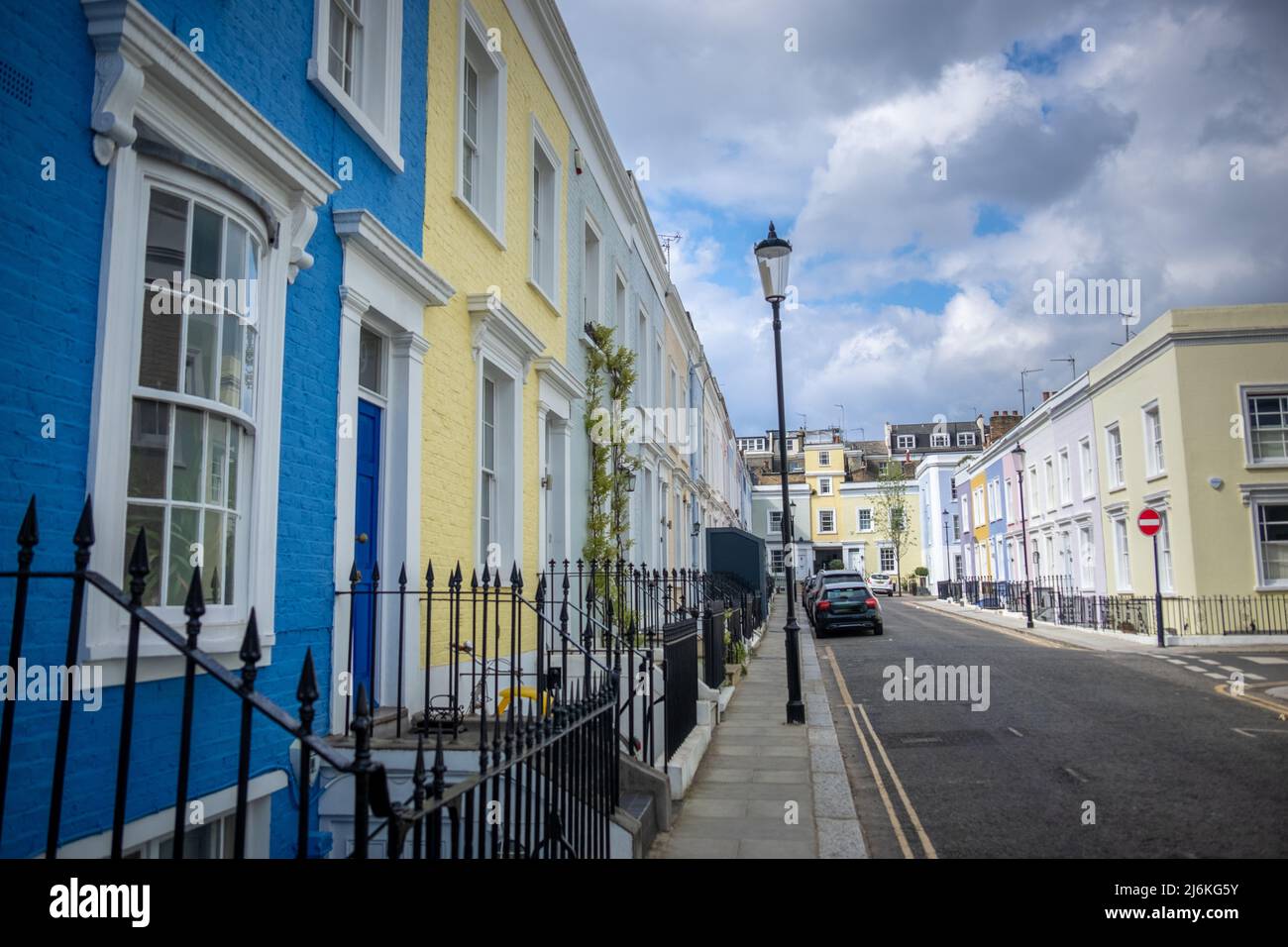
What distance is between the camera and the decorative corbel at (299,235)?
5.59 metres

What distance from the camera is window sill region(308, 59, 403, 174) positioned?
595 centimetres

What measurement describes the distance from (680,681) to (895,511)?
180 ft

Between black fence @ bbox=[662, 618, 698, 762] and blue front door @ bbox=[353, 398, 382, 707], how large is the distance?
264 cm

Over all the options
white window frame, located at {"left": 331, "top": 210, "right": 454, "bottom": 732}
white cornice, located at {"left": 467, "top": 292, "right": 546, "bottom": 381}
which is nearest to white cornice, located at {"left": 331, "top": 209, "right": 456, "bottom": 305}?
white window frame, located at {"left": 331, "top": 210, "right": 454, "bottom": 732}

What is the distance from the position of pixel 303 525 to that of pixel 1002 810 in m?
5.69

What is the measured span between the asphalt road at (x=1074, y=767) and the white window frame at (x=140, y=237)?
15.4 ft

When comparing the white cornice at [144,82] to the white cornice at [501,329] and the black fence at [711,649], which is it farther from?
the black fence at [711,649]

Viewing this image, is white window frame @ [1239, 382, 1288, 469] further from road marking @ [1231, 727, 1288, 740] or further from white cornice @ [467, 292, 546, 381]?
white cornice @ [467, 292, 546, 381]

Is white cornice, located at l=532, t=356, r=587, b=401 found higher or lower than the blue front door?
higher

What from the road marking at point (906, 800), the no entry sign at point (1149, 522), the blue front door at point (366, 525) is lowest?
the road marking at point (906, 800)

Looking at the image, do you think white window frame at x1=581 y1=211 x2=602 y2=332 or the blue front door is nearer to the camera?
the blue front door

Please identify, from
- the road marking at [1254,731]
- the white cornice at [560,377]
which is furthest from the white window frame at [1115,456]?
the white cornice at [560,377]
